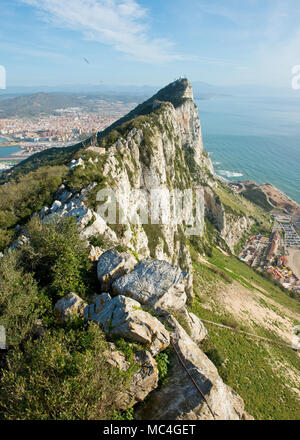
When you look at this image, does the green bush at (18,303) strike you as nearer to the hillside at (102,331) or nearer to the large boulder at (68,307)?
the hillside at (102,331)

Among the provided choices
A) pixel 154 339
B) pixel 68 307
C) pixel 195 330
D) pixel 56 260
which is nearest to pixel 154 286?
pixel 154 339

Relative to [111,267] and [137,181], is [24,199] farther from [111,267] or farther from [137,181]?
[137,181]

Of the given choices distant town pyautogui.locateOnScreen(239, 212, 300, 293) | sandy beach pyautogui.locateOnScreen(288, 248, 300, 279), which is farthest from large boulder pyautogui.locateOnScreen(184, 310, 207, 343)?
sandy beach pyautogui.locateOnScreen(288, 248, 300, 279)

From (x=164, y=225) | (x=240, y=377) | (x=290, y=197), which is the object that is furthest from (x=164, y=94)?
(x=240, y=377)

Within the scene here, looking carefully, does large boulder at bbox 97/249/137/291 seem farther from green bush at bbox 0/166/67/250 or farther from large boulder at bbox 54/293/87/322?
green bush at bbox 0/166/67/250

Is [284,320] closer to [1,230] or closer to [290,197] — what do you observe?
[1,230]
